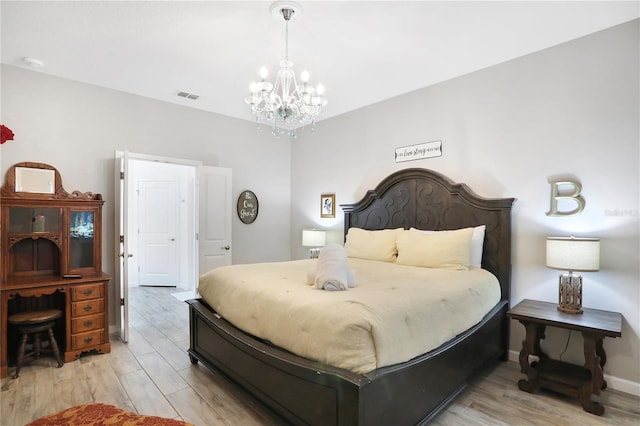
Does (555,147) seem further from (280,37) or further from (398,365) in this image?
(280,37)

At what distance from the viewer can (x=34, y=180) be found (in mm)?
3299

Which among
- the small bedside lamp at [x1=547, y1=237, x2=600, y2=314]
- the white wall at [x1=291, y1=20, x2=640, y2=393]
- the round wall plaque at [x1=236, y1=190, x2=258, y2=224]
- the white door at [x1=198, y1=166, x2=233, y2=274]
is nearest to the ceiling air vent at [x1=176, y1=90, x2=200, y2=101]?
the white door at [x1=198, y1=166, x2=233, y2=274]

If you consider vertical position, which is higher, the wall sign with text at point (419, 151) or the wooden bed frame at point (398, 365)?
the wall sign with text at point (419, 151)

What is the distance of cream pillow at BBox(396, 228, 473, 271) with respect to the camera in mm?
2977

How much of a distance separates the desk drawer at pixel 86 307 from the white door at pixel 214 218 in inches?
55.8

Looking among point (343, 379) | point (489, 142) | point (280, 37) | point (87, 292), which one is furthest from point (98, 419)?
point (489, 142)

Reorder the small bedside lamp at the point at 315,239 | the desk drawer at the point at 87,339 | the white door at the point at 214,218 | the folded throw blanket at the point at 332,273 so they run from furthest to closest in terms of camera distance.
→ the small bedside lamp at the point at 315,239, the white door at the point at 214,218, the desk drawer at the point at 87,339, the folded throw blanket at the point at 332,273

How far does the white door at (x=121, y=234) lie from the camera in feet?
11.9

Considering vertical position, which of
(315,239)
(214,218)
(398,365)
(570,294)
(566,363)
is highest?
(214,218)

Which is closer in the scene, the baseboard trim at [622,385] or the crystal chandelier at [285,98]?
the baseboard trim at [622,385]

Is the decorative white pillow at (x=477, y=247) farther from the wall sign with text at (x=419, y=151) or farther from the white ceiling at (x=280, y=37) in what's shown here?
the white ceiling at (x=280, y=37)

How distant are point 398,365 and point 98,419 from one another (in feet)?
5.09

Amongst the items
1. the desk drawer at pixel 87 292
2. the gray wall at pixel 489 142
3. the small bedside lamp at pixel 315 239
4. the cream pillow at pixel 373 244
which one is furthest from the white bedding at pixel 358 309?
the small bedside lamp at pixel 315 239

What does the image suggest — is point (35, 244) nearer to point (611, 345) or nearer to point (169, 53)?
point (169, 53)
